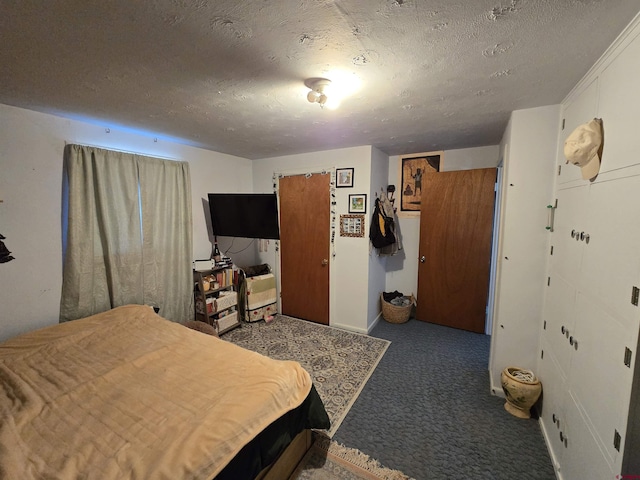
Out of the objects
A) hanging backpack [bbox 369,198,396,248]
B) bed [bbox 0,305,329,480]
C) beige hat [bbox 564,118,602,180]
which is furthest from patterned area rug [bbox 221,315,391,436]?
beige hat [bbox 564,118,602,180]

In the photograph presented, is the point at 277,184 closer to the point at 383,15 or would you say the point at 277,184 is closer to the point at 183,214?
the point at 183,214

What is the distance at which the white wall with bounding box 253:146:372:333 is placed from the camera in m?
3.19

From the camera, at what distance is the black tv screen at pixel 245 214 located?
2.97 metres

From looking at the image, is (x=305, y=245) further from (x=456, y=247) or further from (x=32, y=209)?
(x=32, y=209)

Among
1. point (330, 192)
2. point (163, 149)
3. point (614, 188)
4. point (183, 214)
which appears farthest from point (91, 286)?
point (614, 188)

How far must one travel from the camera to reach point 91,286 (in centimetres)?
235

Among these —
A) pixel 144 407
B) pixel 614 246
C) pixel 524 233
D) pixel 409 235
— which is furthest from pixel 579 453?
pixel 409 235

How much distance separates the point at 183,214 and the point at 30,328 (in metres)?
1.55

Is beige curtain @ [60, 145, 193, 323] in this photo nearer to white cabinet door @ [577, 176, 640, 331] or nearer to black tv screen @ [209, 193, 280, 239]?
black tv screen @ [209, 193, 280, 239]

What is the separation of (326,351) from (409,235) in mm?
2001

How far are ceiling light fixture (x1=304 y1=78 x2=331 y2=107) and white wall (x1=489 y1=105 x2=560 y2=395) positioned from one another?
1.50 meters

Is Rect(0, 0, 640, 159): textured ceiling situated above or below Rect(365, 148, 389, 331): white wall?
above

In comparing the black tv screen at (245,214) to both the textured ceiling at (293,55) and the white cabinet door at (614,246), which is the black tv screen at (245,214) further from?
the white cabinet door at (614,246)

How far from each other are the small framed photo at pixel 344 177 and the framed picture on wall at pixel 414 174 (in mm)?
921
